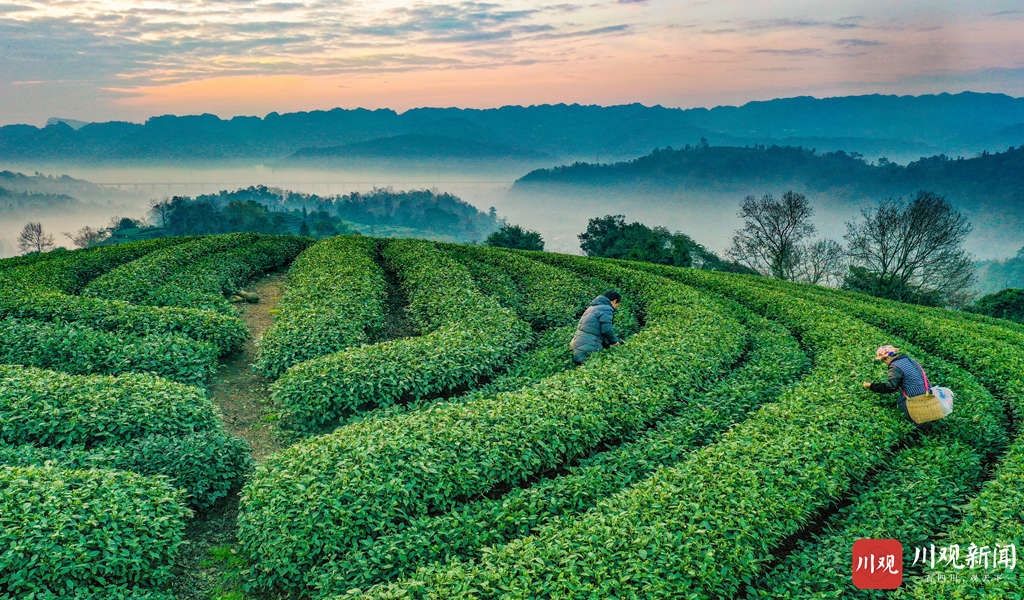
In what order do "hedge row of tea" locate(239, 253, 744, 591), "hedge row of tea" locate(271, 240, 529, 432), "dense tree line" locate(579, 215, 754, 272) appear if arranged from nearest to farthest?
"hedge row of tea" locate(239, 253, 744, 591), "hedge row of tea" locate(271, 240, 529, 432), "dense tree line" locate(579, 215, 754, 272)

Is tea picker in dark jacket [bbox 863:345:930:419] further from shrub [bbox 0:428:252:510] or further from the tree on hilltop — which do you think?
the tree on hilltop

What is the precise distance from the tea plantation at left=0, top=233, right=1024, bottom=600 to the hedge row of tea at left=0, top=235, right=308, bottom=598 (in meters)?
0.05

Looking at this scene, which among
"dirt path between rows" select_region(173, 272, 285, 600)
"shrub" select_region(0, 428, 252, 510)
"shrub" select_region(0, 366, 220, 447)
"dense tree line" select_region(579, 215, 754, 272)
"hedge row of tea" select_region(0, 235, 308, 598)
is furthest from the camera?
"dense tree line" select_region(579, 215, 754, 272)

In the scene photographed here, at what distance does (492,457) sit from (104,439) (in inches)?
306

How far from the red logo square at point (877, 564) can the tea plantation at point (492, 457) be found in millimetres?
193

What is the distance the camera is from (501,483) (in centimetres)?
1116

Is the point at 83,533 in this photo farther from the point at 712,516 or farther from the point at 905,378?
the point at 905,378

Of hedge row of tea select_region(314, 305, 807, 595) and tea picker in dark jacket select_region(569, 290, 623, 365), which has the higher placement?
tea picker in dark jacket select_region(569, 290, 623, 365)

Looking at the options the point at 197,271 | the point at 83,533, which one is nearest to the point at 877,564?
the point at 83,533

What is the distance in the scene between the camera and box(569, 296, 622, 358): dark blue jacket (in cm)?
1678

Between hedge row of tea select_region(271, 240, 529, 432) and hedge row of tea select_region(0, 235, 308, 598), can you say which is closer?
hedge row of tea select_region(0, 235, 308, 598)

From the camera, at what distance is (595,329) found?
16875 millimetres

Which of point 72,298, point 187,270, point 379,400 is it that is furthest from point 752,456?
point 187,270

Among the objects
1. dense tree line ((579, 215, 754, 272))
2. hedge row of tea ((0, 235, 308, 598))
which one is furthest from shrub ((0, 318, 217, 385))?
dense tree line ((579, 215, 754, 272))
